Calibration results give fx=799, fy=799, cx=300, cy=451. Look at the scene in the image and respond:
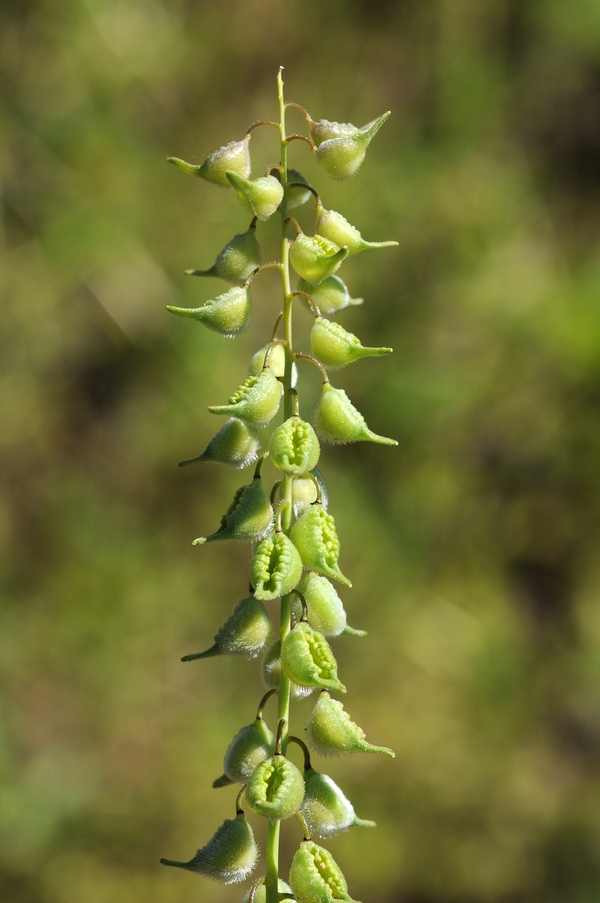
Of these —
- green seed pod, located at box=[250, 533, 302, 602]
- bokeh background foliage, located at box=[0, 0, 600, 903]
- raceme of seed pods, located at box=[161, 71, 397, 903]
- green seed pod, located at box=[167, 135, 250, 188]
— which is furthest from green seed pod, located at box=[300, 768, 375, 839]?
bokeh background foliage, located at box=[0, 0, 600, 903]

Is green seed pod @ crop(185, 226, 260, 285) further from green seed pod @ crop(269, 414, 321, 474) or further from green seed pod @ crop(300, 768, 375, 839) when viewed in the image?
green seed pod @ crop(300, 768, 375, 839)

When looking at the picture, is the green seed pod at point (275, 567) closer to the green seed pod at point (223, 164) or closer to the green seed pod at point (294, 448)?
the green seed pod at point (294, 448)

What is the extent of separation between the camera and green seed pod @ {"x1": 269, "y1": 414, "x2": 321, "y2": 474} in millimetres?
443

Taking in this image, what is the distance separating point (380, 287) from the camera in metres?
2.21

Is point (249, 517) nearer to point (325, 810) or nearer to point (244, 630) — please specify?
point (244, 630)

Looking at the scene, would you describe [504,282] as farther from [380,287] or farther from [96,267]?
[96,267]

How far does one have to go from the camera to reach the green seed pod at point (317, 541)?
0.45 metres

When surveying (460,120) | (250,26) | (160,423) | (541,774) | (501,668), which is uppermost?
(250,26)

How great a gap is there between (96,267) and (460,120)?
1.11 meters

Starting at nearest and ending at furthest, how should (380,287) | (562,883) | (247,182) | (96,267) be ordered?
1. (247,182)
2. (562,883)
3. (96,267)
4. (380,287)

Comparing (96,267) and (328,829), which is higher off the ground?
(96,267)

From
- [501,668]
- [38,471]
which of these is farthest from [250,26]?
[501,668]

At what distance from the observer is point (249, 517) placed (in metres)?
0.48

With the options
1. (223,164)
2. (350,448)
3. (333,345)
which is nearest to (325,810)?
(333,345)
